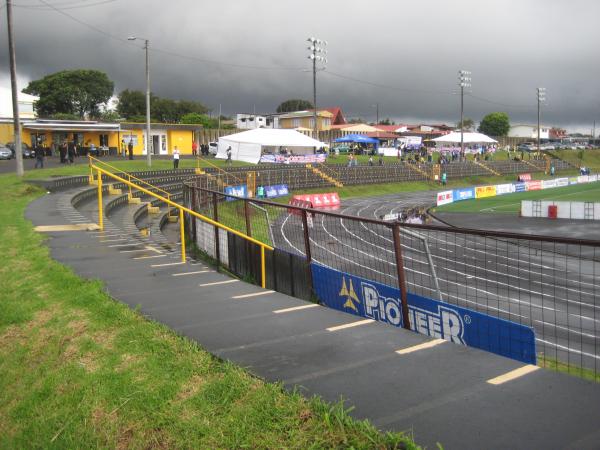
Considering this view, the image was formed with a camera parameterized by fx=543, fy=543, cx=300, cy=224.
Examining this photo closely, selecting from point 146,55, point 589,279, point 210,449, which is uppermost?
point 146,55

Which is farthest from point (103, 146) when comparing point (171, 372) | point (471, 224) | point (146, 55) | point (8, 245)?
point (171, 372)

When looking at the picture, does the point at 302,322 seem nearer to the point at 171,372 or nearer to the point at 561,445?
the point at 171,372

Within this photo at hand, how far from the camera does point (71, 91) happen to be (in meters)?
94.5

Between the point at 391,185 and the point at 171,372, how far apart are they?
5171cm

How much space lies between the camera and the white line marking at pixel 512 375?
439 centimetres

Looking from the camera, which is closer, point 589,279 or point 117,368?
point 117,368

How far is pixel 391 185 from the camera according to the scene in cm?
5519

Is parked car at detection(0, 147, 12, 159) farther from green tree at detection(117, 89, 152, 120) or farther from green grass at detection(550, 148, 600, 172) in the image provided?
green grass at detection(550, 148, 600, 172)

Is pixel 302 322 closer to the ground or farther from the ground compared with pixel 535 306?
farther from the ground

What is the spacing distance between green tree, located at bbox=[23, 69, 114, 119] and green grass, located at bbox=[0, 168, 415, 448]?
317 feet

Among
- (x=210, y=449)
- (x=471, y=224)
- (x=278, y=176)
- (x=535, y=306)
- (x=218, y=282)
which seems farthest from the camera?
(x=278, y=176)

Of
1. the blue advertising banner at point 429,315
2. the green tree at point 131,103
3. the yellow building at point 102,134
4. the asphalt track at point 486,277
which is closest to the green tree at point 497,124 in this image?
the green tree at point 131,103

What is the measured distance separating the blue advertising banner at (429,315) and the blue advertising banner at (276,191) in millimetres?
31196

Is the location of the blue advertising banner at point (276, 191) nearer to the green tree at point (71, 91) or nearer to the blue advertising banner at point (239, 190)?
the blue advertising banner at point (239, 190)
